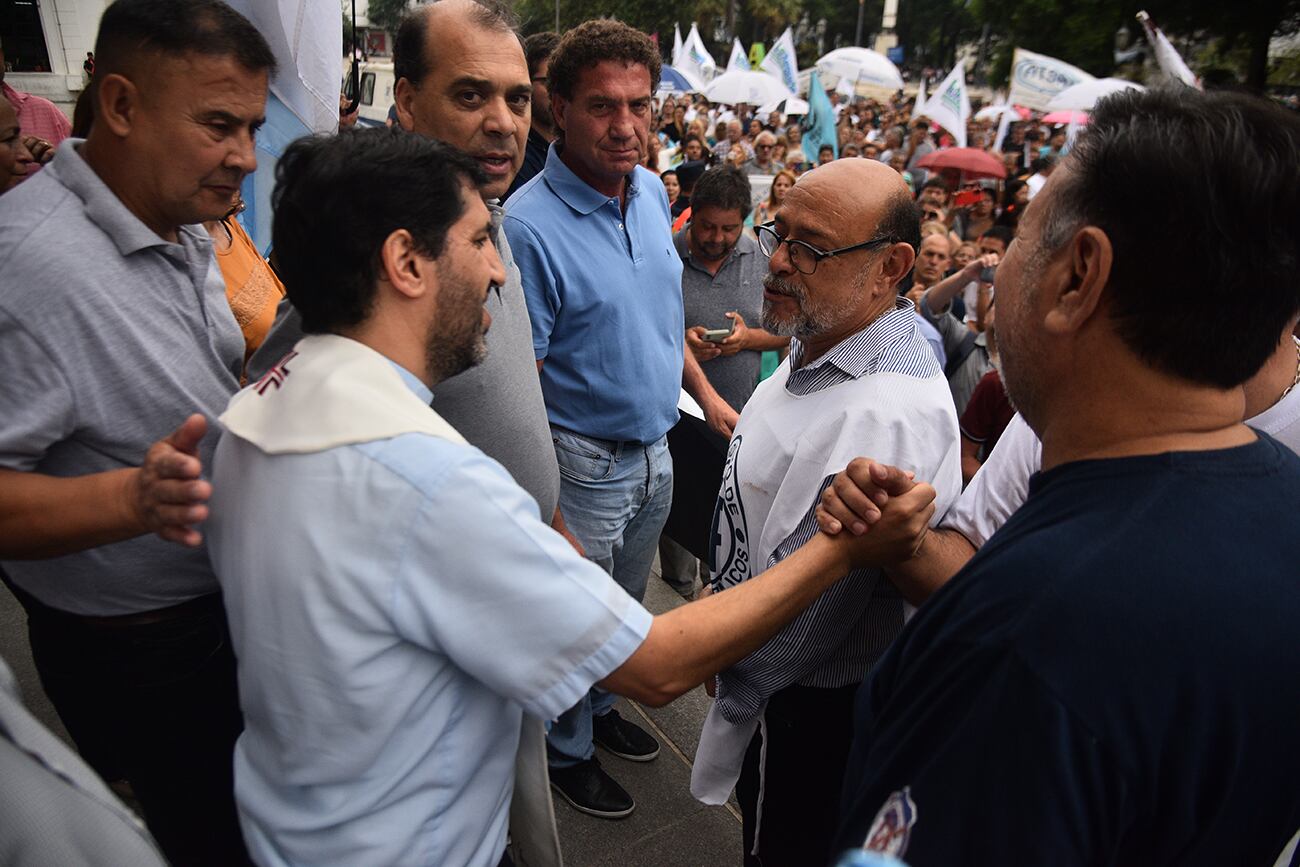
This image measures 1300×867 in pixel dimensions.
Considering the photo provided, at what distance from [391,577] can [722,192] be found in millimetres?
3318

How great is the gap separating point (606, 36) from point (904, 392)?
1.79m

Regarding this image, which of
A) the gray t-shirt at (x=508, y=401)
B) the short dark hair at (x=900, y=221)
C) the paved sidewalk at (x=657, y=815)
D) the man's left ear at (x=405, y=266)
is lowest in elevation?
the paved sidewalk at (x=657, y=815)

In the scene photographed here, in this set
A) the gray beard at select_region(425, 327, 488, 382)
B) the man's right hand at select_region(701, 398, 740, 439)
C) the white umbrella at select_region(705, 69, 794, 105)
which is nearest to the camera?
the gray beard at select_region(425, 327, 488, 382)

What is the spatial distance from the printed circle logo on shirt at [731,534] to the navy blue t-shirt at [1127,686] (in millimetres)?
997

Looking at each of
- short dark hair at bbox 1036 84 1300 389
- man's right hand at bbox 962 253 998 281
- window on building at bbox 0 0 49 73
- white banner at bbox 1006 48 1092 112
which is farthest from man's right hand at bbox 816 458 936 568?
window on building at bbox 0 0 49 73

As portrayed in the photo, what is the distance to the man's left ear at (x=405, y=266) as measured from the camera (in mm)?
1267

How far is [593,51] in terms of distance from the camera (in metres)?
2.83

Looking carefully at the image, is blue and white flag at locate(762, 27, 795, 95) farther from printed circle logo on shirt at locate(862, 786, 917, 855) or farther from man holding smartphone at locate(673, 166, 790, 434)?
printed circle logo on shirt at locate(862, 786, 917, 855)

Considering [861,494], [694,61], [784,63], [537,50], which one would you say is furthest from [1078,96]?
[861,494]

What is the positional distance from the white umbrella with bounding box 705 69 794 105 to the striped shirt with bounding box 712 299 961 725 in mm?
14930

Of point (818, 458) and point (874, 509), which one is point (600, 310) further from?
point (874, 509)

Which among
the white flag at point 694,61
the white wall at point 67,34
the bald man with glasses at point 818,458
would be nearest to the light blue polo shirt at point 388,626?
the bald man with glasses at point 818,458

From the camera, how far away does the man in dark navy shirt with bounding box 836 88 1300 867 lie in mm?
852

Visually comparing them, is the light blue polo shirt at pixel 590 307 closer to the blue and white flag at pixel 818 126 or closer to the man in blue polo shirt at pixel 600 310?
the man in blue polo shirt at pixel 600 310
